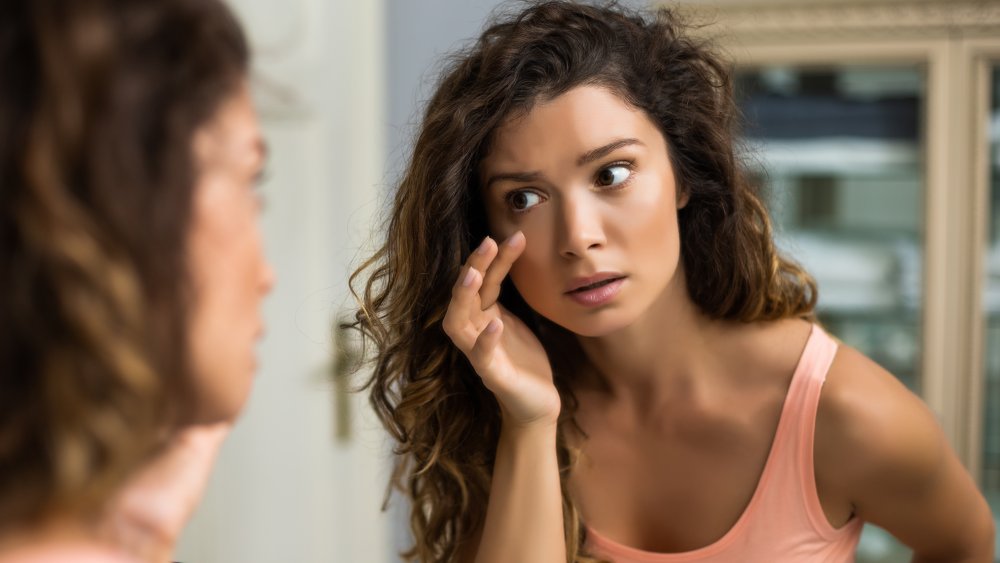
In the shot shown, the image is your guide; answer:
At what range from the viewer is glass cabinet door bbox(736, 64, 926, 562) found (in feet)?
6.88

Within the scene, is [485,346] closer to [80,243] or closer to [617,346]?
[617,346]

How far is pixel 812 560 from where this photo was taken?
1141mm

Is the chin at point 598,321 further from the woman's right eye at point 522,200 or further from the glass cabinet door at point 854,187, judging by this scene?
the glass cabinet door at point 854,187

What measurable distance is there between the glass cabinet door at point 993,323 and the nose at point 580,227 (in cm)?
132

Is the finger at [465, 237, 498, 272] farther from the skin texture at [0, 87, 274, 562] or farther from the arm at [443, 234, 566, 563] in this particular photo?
the skin texture at [0, 87, 274, 562]

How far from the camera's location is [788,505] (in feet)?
3.70

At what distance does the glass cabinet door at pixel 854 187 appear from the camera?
2.10 meters

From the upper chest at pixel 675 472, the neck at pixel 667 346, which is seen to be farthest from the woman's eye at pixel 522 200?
the upper chest at pixel 675 472

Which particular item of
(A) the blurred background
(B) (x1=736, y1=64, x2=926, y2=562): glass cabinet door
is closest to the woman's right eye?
(A) the blurred background

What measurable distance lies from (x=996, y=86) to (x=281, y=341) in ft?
5.11

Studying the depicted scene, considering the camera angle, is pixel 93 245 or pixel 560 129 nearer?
pixel 93 245

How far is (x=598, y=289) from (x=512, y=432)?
0.21 meters

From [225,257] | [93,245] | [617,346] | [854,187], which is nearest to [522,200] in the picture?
[617,346]

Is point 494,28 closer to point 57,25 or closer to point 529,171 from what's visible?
point 529,171
